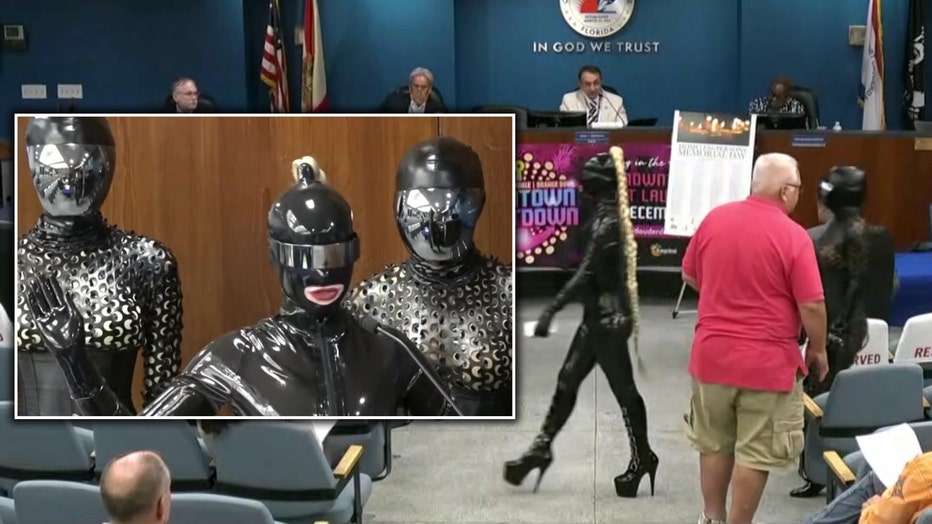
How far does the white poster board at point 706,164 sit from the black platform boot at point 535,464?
1138 mm

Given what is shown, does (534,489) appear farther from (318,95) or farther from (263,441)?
(318,95)

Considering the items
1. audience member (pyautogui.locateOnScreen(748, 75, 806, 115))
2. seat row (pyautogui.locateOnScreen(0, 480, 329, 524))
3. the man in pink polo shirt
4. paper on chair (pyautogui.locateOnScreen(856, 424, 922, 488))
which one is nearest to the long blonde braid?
the man in pink polo shirt

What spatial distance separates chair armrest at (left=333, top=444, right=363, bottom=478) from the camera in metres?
3.66

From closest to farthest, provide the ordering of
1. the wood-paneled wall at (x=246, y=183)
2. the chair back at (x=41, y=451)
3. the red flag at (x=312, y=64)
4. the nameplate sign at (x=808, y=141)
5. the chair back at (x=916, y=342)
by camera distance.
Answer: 1. the wood-paneled wall at (x=246, y=183)
2. the chair back at (x=41, y=451)
3. the chair back at (x=916, y=342)
4. the nameplate sign at (x=808, y=141)
5. the red flag at (x=312, y=64)

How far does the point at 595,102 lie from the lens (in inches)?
332

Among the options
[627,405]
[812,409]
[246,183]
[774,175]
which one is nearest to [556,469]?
[627,405]

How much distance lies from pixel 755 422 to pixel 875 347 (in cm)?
130

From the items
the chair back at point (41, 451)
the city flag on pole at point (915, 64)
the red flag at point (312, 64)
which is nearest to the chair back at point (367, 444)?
the chair back at point (41, 451)

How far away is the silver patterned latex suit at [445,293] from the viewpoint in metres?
2.89

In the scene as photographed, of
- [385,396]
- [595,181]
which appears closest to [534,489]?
[595,181]

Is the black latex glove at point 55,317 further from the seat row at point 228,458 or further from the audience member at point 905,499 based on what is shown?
the audience member at point 905,499

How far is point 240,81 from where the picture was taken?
10.2 meters

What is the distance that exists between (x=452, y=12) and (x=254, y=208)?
25.7ft

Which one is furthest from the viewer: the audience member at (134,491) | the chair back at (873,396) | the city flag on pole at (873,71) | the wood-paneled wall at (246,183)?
the city flag on pole at (873,71)
